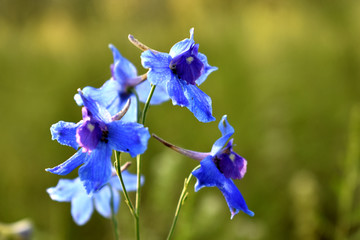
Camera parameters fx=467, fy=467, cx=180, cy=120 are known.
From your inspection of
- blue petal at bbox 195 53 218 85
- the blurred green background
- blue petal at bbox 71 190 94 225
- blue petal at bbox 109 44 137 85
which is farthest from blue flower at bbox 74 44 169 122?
the blurred green background

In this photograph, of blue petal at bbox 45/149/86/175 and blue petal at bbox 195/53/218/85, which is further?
blue petal at bbox 195/53/218/85

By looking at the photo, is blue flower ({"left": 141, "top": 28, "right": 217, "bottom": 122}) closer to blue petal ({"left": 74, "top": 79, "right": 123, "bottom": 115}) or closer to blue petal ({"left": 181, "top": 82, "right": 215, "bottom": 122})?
blue petal ({"left": 181, "top": 82, "right": 215, "bottom": 122})

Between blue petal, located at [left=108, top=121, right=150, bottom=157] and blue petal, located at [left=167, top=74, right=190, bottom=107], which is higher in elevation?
blue petal, located at [left=167, top=74, right=190, bottom=107]

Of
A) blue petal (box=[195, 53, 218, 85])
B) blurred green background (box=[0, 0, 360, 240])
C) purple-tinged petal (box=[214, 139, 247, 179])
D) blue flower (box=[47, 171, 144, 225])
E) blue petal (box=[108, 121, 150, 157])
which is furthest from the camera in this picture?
blurred green background (box=[0, 0, 360, 240])

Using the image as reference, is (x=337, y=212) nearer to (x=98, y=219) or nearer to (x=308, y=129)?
(x=308, y=129)

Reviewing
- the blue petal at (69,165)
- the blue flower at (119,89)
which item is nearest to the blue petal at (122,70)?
the blue flower at (119,89)

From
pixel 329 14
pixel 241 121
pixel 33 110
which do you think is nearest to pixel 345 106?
pixel 241 121

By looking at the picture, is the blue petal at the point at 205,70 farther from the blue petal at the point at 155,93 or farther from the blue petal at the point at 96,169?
the blue petal at the point at 96,169
